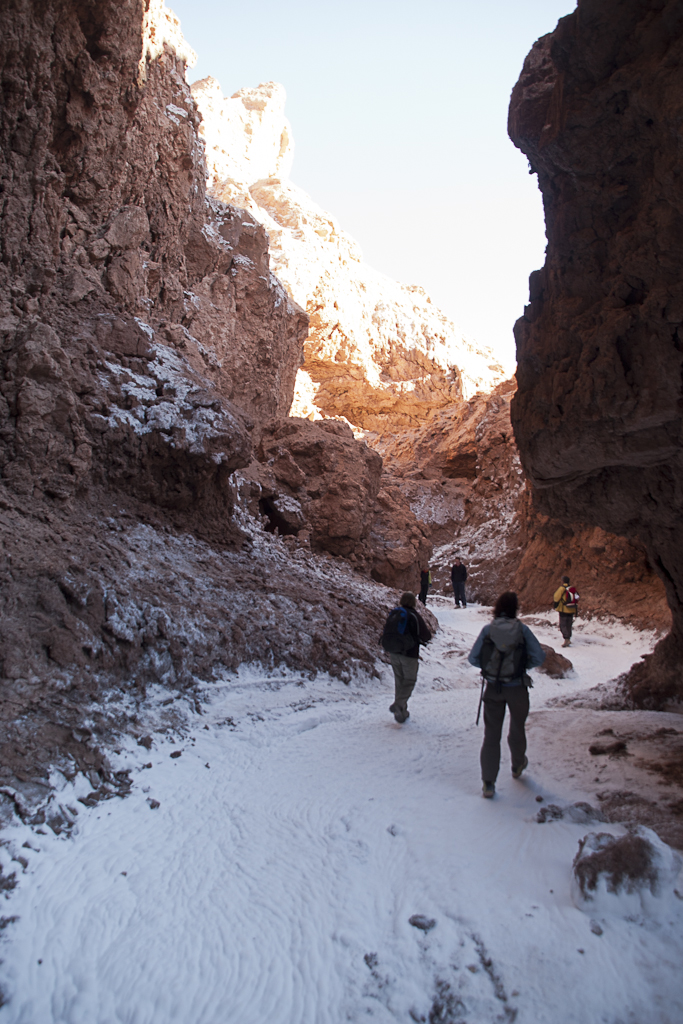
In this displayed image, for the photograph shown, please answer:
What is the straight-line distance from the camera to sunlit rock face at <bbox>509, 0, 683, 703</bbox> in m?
3.82

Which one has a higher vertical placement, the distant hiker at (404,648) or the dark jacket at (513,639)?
the dark jacket at (513,639)

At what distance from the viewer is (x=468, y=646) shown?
1092 cm

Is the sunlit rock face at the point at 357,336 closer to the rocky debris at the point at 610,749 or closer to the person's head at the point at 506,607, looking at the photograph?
the person's head at the point at 506,607

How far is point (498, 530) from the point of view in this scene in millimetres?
20938

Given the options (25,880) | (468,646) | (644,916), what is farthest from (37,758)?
(468,646)

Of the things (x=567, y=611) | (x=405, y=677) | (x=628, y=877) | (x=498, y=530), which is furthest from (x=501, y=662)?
(x=498, y=530)

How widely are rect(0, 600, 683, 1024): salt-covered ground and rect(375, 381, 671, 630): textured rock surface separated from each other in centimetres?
513

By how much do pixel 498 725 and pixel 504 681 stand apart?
12.9 inches

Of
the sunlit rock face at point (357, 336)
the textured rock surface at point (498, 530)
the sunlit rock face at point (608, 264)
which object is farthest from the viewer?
the sunlit rock face at point (357, 336)

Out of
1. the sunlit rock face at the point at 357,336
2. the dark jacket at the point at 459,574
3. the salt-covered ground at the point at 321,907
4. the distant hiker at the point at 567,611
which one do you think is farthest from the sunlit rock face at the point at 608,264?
the sunlit rock face at the point at 357,336

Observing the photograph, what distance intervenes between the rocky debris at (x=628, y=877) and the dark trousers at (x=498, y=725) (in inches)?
47.2

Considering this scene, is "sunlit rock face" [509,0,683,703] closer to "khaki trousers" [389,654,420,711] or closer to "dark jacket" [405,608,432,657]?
"dark jacket" [405,608,432,657]

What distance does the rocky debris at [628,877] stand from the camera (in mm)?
2795

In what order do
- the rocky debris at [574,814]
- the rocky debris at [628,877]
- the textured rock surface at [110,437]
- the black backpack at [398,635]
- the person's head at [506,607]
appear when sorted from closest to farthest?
the rocky debris at [628,877]
the rocky debris at [574,814]
the person's head at [506,607]
the textured rock surface at [110,437]
the black backpack at [398,635]
